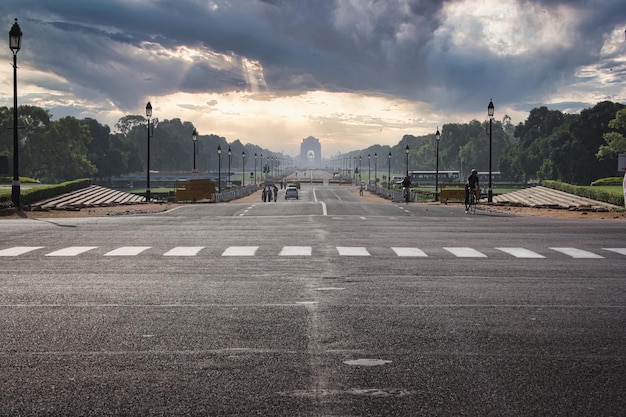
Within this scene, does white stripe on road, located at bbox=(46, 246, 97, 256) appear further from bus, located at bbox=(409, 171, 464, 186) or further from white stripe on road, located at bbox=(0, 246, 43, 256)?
bus, located at bbox=(409, 171, 464, 186)

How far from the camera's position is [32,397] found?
18.5ft

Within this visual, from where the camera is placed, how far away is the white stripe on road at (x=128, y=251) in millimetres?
15000

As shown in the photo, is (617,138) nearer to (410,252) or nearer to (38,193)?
(38,193)

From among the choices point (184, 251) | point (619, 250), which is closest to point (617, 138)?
point (619, 250)

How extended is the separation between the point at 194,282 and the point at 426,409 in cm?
651

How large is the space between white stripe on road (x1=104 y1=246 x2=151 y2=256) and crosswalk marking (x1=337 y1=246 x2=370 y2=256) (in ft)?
13.9

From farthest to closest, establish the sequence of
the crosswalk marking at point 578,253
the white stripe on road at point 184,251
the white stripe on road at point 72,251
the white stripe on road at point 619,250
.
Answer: the white stripe on road at point 619,250 < the white stripe on road at point 184,251 < the white stripe on road at point 72,251 < the crosswalk marking at point 578,253

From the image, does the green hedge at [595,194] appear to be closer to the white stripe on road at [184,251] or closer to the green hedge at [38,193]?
the white stripe on road at [184,251]

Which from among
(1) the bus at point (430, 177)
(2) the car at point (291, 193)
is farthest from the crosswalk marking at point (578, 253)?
(1) the bus at point (430, 177)

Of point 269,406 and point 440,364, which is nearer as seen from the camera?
point 269,406

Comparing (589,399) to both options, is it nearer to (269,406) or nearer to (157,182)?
(269,406)

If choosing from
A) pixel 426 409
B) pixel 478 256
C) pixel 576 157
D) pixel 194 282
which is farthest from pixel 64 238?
pixel 576 157

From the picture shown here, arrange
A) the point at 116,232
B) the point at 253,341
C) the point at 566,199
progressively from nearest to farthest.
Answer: the point at 253,341 → the point at 116,232 → the point at 566,199

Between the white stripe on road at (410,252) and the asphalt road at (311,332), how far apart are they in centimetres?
10
